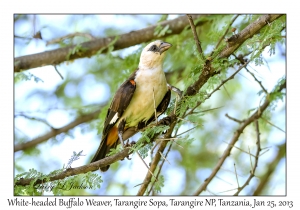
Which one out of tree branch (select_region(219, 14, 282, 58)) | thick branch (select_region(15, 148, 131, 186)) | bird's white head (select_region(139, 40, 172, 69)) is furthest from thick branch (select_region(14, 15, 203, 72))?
thick branch (select_region(15, 148, 131, 186))

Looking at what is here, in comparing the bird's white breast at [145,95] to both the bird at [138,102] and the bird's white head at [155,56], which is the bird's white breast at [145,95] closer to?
the bird at [138,102]

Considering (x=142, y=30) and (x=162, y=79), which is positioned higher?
(x=142, y=30)

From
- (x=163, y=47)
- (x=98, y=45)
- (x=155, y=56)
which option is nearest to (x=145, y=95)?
(x=155, y=56)

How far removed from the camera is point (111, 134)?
18.1ft

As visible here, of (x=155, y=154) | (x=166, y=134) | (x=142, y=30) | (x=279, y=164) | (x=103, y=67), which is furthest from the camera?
(x=103, y=67)

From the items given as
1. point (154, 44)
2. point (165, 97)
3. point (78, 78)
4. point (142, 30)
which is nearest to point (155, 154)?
point (165, 97)

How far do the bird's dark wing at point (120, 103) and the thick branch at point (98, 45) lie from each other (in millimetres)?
1424

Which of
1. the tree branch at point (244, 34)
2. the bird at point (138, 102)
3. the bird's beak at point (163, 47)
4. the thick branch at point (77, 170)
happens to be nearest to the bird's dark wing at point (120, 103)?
the bird at point (138, 102)

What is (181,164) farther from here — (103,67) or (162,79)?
(162,79)

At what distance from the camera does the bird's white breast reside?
520 centimetres

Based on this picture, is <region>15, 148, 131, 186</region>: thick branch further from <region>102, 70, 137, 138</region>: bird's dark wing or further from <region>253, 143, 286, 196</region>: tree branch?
<region>253, 143, 286, 196</region>: tree branch

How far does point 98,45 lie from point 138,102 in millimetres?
1750

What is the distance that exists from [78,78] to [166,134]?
4.08 meters

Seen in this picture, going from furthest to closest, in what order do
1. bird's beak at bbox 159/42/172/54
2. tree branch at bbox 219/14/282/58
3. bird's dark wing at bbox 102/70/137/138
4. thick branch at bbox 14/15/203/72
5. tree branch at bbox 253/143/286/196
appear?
tree branch at bbox 253/143/286/196 → thick branch at bbox 14/15/203/72 → bird's beak at bbox 159/42/172/54 → bird's dark wing at bbox 102/70/137/138 → tree branch at bbox 219/14/282/58
